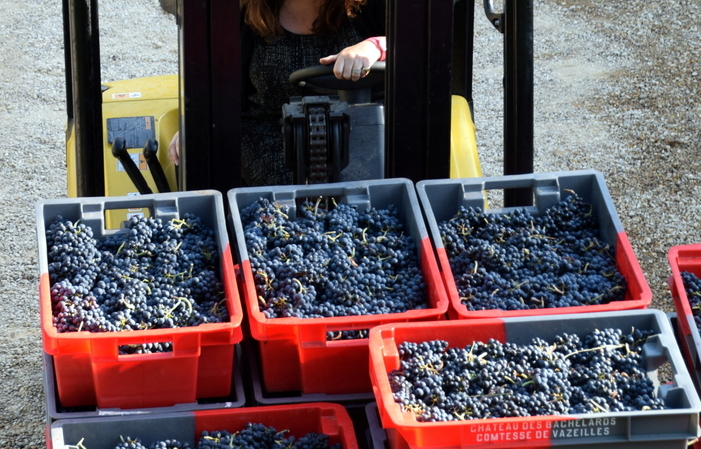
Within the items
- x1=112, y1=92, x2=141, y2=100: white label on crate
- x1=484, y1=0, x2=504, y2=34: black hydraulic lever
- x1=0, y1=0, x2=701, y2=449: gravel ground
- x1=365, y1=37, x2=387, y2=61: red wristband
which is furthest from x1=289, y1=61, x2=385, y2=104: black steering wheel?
x1=0, y1=0, x2=701, y2=449: gravel ground

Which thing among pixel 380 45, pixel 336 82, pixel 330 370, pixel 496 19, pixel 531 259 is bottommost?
pixel 330 370

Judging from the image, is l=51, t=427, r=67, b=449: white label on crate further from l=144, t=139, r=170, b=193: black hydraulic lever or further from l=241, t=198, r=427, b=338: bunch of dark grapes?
l=144, t=139, r=170, b=193: black hydraulic lever

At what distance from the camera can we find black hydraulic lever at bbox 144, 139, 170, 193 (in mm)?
2869

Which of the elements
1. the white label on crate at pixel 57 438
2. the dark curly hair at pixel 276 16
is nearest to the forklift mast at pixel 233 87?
the dark curly hair at pixel 276 16

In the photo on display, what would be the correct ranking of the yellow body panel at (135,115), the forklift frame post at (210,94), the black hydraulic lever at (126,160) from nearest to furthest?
the forklift frame post at (210,94) → the black hydraulic lever at (126,160) → the yellow body panel at (135,115)

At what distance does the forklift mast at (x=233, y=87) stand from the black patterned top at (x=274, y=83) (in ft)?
1.84

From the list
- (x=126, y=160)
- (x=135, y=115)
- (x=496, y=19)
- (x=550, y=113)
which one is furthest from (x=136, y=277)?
(x=550, y=113)

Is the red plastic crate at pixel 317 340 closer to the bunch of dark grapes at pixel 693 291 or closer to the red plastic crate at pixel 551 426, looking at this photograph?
the red plastic crate at pixel 551 426

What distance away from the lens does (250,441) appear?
2023mm

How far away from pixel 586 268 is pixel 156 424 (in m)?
1.08

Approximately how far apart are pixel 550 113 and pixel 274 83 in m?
3.57

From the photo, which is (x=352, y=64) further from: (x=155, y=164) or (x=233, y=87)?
(x=155, y=164)

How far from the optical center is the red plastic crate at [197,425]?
202 centimetres

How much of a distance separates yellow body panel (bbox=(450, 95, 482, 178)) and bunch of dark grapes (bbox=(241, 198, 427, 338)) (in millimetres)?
697
